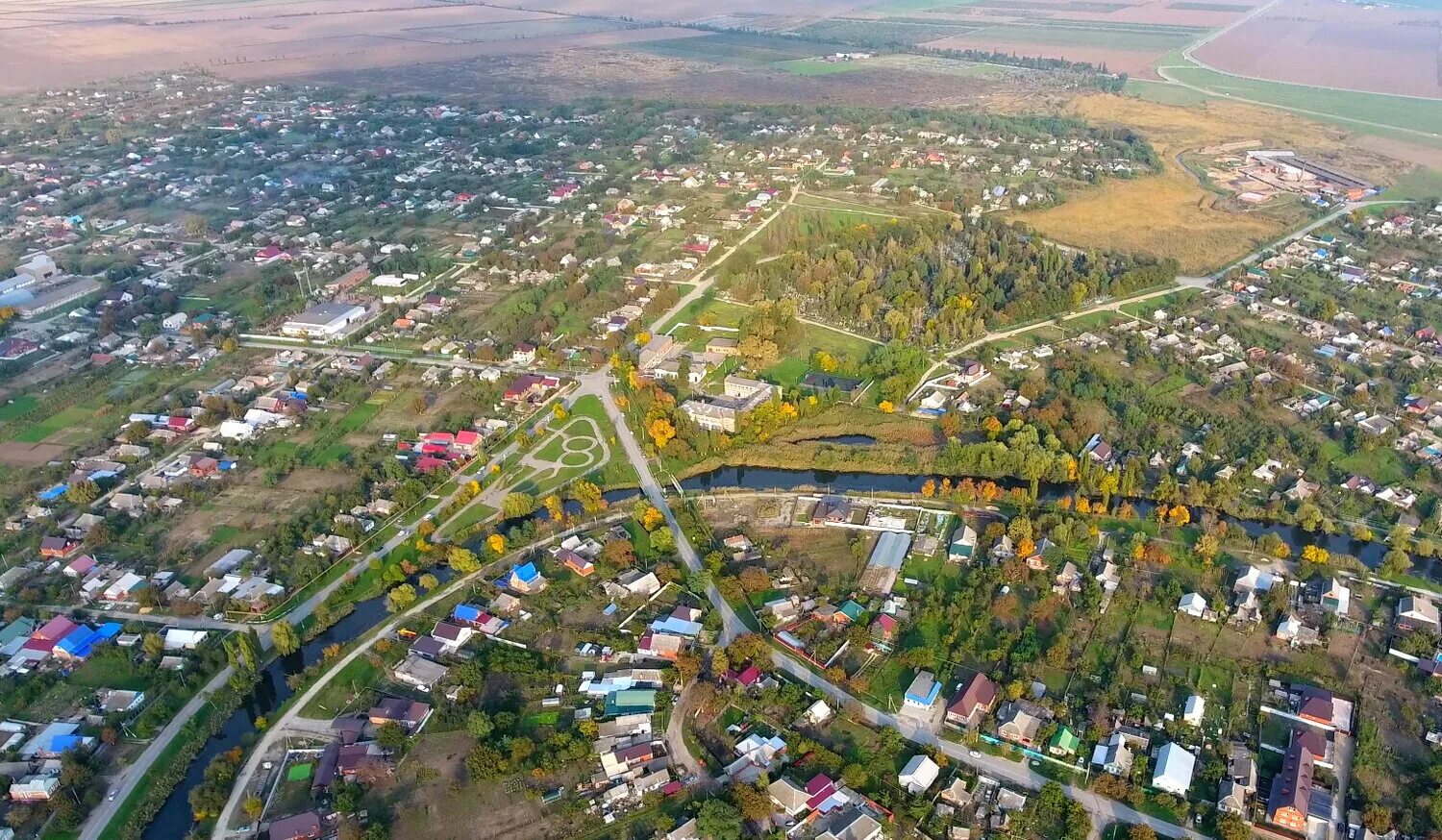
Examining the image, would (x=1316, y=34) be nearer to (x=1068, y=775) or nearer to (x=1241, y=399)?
(x=1241, y=399)

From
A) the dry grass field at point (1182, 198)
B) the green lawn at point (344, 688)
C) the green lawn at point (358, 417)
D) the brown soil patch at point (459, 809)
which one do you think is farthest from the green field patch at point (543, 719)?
the dry grass field at point (1182, 198)

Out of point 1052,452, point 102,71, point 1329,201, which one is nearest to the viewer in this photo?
point 1052,452

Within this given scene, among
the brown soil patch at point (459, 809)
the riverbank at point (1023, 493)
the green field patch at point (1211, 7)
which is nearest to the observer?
the brown soil patch at point (459, 809)

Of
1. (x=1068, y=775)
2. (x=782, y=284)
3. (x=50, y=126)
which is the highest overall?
(x=50, y=126)

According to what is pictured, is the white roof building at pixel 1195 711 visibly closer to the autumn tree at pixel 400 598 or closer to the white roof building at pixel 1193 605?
the white roof building at pixel 1193 605

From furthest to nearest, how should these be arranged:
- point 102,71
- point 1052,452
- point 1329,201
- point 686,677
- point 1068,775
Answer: point 102,71, point 1329,201, point 1052,452, point 686,677, point 1068,775

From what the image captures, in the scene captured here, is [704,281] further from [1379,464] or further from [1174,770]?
[1174,770]

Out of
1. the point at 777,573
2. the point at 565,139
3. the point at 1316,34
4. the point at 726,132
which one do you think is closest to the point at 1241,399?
the point at 777,573
